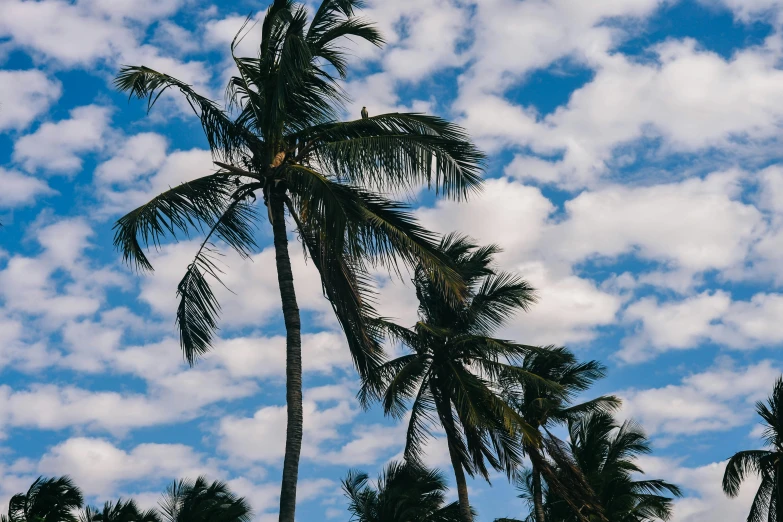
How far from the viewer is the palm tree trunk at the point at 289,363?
13.6 m

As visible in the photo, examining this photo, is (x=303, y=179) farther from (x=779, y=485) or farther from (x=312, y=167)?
(x=779, y=485)

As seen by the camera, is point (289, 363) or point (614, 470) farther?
point (614, 470)

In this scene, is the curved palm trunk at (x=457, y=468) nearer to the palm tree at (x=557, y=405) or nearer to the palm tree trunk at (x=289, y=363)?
the palm tree at (x=557, y=405)

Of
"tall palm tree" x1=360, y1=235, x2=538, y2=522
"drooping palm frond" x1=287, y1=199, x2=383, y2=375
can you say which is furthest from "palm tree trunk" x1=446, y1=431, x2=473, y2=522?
"drooping palm frond" x1=287, y1=199, x2=383, y2=375

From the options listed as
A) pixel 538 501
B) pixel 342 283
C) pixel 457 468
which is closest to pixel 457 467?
pixel 457 468

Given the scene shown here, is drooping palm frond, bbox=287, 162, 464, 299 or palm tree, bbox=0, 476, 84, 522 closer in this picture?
drooping palm frond, bbox=287, 162, 464, 299

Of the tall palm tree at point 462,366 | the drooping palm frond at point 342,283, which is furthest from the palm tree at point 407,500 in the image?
the drooping palm frond at point 342,283

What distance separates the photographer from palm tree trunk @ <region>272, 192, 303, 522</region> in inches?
536

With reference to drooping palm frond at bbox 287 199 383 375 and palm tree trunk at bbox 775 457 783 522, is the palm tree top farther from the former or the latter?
palm tree trunk at bbox 775 457 783 522

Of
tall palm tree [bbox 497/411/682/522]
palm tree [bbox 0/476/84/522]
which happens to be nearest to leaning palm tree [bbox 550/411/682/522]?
tall palm tree [bbox 497/411/682/522]

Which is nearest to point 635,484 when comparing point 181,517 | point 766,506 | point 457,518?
point 766,506

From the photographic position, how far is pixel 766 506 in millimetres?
30609

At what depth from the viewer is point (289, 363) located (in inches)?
563

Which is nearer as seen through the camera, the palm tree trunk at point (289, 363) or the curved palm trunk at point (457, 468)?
the palm tree trunk at point (289, 363)
